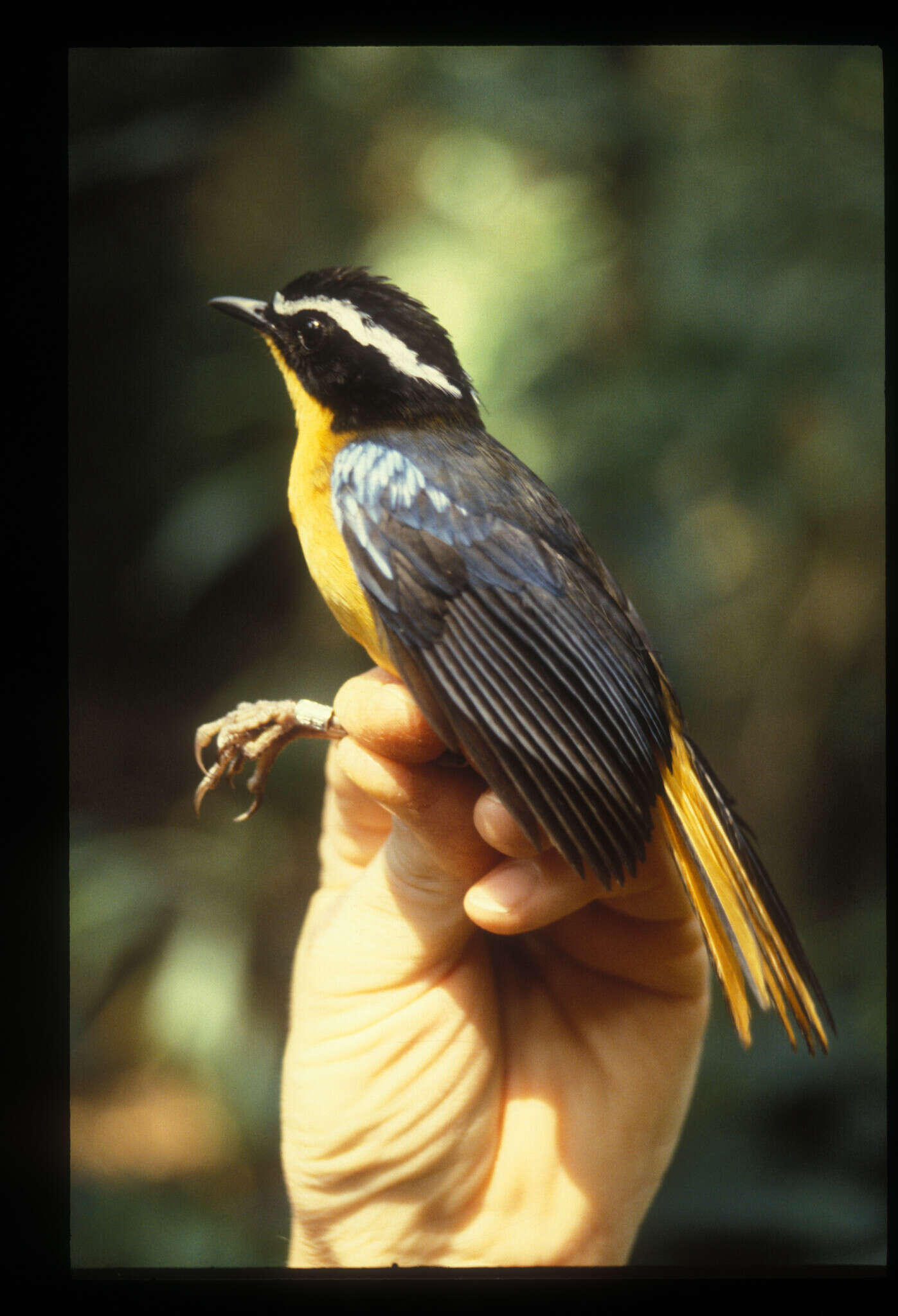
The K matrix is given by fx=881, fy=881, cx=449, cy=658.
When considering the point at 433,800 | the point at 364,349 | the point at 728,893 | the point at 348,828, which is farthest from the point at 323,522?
the point at 728,893

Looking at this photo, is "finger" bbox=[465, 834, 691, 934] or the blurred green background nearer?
"finger" bbox=[465, 834, 691, 934]

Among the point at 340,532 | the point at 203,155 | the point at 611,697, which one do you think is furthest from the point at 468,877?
the point at 203,155

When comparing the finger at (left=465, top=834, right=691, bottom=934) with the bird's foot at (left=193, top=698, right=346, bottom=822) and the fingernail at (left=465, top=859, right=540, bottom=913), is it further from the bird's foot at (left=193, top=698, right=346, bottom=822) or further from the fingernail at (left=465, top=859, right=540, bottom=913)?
the bird's foot at (left=193, top=698, right=346, bottom=822)

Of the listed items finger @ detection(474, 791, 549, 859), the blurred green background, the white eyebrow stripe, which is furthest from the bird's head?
finger @ detection(474, 791, 549, 859)

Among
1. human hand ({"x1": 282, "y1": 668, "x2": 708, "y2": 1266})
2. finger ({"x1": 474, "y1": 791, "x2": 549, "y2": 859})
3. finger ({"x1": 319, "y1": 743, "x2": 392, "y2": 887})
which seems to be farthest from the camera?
finger ({"x1": 319, "y1": 743, "x2": 392, "y2": 887})

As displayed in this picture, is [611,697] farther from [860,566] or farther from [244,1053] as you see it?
[244,1053]

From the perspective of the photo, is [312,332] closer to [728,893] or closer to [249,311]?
[249,311]

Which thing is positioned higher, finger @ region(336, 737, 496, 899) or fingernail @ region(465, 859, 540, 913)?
finger @ region(336, 737, 496, 899)
